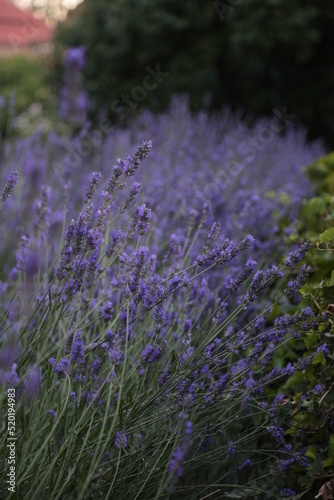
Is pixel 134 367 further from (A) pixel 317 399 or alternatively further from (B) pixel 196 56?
(B) pixel 196 56

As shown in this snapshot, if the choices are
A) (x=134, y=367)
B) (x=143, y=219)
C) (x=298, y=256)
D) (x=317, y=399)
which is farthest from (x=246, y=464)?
(x=143, y=219)

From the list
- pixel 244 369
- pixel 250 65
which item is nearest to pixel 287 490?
pixel 244 369

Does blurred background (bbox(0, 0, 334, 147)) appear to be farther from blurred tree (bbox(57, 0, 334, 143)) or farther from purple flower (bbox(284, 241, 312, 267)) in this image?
purple flower (bbox(284, 241, 312, 267))

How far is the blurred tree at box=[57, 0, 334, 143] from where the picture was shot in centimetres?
764

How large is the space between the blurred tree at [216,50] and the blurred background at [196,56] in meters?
0.01

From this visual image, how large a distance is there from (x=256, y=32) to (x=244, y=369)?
20.9 feet

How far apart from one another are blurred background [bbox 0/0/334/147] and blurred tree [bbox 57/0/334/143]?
0.04ft

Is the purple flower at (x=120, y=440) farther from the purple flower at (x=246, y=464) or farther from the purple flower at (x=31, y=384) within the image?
the purple flower at (x=246, y=464)

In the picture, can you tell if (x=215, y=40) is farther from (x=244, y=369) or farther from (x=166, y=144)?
(x=244, y=369)

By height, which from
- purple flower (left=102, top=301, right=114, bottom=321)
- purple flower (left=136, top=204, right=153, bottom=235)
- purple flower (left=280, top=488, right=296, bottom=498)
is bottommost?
purple flower (left=280, top=488, right=296, bottom=498)

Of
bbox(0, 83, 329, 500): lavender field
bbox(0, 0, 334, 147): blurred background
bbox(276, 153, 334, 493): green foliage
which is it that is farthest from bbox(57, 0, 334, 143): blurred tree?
bbox(276, 153, 334, 493): green foliage

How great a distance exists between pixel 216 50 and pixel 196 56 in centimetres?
27

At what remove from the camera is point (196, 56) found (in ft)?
26.6

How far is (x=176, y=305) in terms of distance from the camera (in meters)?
2.36
